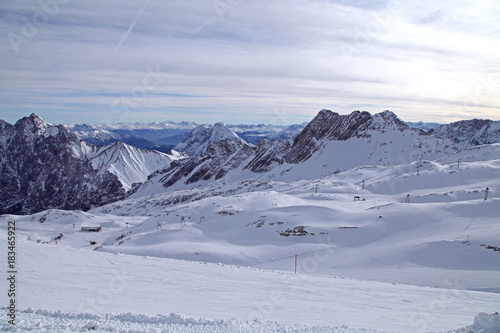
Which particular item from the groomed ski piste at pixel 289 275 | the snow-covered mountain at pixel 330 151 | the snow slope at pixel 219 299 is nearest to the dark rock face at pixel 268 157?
the snow-covered mountain at pixel 330 151

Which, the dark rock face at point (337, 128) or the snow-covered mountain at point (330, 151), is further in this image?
the dark rock face at point (337, 128)

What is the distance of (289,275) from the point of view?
16438mm

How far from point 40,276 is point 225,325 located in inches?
380

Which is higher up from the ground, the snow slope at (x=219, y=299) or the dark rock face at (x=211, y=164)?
the dark rock face at (x=211, y=164)

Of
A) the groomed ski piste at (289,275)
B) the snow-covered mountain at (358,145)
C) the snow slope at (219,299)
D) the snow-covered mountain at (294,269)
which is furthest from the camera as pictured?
the snow-covered mountain at (358,145)

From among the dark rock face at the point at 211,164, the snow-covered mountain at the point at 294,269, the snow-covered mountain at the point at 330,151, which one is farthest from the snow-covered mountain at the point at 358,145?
the snow-covered mountain at the point at 294,269

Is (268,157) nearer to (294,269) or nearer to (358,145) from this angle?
(358,145)

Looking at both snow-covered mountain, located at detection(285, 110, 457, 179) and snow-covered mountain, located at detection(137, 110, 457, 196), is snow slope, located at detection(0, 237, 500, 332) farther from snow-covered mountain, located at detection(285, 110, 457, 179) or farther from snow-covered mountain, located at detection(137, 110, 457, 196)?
snow-covered mountain, located at detection(285, 110, 457, 179)

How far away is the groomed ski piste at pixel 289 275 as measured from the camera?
9984mm

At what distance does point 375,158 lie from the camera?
307 ft

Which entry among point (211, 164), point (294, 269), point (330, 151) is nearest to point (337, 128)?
point (330, 151)

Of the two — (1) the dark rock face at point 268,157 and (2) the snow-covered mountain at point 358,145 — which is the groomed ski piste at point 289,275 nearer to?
(2) the snow-covered mountain at point 358,145

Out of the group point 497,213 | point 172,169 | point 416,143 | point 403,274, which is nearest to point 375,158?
point 416,143

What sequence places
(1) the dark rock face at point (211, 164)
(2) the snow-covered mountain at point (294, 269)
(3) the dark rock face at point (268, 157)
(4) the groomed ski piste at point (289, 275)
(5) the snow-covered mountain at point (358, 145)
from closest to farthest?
1. (4) the groomed ski piste at point (289, 275)
2. (2) the snow-covered mountain at point (294, 269)
3. (5) the snow-covered mountain at point (358, 145)
4. (3) the dark rock face at point (268, 157)
5. (1) the dark rock face at point (211, 164)
